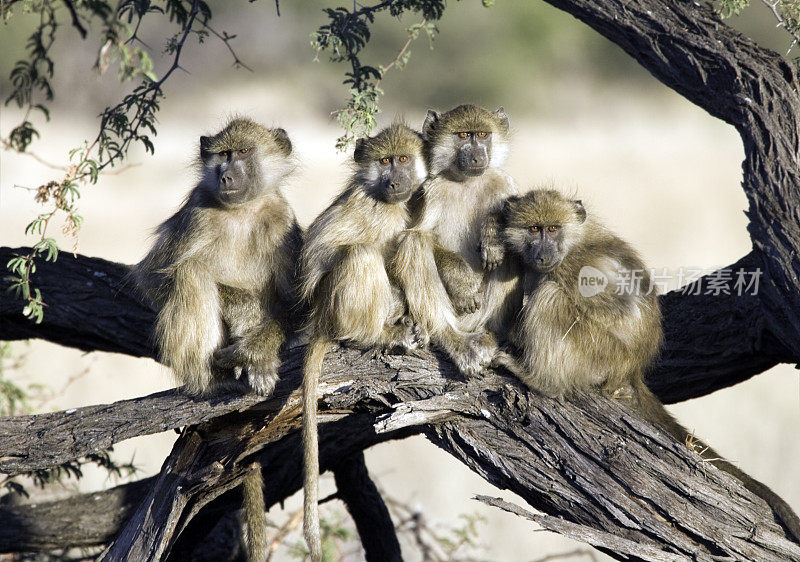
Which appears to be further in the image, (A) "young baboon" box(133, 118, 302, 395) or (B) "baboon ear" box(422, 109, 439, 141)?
(B) "baboon ear" box(422, 109, 439, 141)

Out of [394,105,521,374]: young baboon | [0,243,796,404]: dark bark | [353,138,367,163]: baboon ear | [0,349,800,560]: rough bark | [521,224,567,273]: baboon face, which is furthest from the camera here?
[0,243,796,404]: dark bark

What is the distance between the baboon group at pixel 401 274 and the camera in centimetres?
435

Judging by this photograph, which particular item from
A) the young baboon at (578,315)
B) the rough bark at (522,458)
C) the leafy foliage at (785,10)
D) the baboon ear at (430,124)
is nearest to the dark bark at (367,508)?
the rough bark at (522,458)

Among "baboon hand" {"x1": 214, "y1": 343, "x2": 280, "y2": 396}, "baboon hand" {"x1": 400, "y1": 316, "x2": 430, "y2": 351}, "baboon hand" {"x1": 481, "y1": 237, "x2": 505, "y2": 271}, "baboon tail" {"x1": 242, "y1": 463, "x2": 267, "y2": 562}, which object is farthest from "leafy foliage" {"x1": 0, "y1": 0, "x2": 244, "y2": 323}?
"baboon hand" {"x1": 481, "y1": 237, "x2": 505, "y2": 271}

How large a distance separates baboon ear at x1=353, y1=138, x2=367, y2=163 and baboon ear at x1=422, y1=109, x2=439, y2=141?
0.37 meters

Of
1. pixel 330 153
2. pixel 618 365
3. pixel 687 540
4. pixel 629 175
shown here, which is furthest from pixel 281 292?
pixel 629 175

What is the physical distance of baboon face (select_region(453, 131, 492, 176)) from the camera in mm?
4785

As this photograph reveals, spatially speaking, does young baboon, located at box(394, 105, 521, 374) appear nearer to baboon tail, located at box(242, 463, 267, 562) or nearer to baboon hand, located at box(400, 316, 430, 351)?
baboon hand, located at box(400, 316, 430, 351)

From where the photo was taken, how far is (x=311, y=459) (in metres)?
4.04

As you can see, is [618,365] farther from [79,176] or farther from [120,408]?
[79,176]

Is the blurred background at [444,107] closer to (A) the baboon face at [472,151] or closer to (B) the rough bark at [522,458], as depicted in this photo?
(B) the rough bark at [522,458]

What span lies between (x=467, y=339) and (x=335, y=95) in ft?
45.3

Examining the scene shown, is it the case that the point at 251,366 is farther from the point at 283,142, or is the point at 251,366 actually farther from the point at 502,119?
the point at 502,119

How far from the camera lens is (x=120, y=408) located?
4.35 meters
